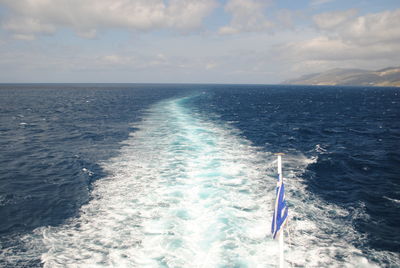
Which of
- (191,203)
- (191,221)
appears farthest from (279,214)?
(191,203)

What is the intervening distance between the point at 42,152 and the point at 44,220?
1820 cm

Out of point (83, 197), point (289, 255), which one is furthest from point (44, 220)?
point (289, 255)

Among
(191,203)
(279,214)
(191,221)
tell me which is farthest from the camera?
(191,203)

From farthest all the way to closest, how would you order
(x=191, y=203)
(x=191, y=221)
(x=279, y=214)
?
(x=191, y=203), (x=191, y=221), (x=279, y=214)

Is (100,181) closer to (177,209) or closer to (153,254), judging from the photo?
(177,209)

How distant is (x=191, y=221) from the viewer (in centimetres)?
1518

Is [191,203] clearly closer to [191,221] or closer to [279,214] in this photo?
[191,221]

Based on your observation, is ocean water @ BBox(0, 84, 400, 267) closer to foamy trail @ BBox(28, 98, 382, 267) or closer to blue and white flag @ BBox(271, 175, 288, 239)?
foamy trail @ BBox(28, 98, 382, 267)

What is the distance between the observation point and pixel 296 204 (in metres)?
17.7

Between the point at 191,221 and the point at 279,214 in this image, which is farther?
the point at 191,221

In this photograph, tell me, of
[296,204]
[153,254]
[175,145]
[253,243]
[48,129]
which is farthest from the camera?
[48,129]

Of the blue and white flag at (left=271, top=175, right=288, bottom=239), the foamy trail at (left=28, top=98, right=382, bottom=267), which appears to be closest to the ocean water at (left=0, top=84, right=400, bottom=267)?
the foamy trail at (left=28, top=98, right=382, bottom=267)

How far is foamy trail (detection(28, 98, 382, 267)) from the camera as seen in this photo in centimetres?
1205

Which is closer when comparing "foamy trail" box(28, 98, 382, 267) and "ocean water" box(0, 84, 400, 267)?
"foamy trail" box(28, 98, 382, 267)
